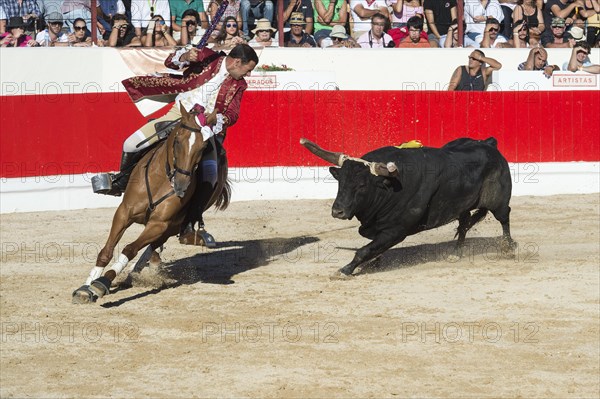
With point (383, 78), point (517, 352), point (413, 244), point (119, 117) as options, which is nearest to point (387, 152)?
point (413, 244)

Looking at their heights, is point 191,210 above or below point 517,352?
above

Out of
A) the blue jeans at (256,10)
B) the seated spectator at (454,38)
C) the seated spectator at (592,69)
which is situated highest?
the blue jeans at (256,10)

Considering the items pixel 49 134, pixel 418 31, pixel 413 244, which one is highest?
pixel 418 31

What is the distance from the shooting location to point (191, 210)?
8508mm

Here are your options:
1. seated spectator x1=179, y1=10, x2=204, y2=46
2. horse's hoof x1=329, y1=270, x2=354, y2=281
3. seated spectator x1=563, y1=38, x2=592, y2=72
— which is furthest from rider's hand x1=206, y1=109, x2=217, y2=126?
seated spectator x1=563, y1=38, x2=592, y2=72

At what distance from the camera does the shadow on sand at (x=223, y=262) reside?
9.05 meters

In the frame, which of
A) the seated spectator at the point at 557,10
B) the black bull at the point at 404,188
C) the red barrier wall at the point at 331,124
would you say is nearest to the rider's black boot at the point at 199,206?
the black bull at the point at 404,188

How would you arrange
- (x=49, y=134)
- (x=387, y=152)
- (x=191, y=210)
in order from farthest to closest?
(x=49, y=134) < (x=387, y=152) < (x=191, y=210)

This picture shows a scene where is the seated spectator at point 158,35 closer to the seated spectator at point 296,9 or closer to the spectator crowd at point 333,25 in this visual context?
the spectator crowd at point 333,25

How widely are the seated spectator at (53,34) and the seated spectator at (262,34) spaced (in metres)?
2.54

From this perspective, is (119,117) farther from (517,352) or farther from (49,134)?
(517,352)

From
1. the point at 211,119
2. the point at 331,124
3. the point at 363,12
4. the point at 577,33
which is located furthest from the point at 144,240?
the point at 577,33

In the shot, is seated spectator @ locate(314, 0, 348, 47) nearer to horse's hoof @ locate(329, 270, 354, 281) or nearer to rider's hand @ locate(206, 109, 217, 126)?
horse's hoof @ locate(329, 270, 354, 281)

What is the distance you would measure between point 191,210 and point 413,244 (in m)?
2.91
